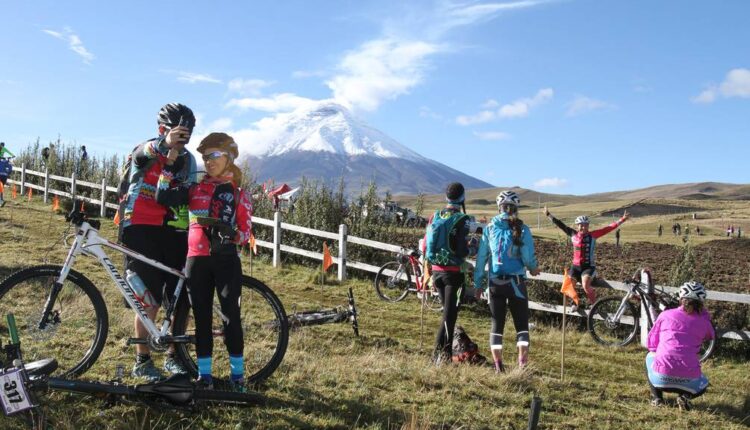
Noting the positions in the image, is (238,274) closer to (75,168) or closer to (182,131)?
(182,131)

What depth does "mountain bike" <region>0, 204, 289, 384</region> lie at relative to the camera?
4266 millimetres

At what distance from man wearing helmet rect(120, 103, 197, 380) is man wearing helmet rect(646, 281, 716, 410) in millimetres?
4531

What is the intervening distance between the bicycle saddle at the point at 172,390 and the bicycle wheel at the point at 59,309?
0.82m

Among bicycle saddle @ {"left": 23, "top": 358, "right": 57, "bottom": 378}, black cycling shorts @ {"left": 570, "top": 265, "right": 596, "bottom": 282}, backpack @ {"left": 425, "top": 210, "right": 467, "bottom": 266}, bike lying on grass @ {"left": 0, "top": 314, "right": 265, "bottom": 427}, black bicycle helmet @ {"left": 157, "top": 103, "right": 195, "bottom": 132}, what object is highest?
black bicycle helmet @ {"left": 157, "top": 103, "right": 195, "bottom": 132}

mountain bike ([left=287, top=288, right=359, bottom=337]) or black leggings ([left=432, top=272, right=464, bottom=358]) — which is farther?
mountain bike ([left=287, top=288, right=359, bottom=337])

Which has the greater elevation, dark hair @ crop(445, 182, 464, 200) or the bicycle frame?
dark hair @ crop(445, 182, 464, 200)

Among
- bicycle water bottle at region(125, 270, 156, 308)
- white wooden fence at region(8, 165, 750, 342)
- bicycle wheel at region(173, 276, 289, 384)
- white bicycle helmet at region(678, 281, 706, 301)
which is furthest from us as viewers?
white wooden fence at region(8, 165, 750, 342)

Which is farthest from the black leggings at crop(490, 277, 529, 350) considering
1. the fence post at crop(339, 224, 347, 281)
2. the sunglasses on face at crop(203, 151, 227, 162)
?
the fence post at crop(339, 224, 347, 281)

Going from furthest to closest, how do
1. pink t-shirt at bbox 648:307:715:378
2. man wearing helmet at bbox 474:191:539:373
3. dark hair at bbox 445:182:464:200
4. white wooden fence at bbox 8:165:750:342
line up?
white wooden fence at bbox 8:165:750:342, dark hair at bbox 445:182:464:200, man wearing helmet at bbox 474:191:539:373, pink t-shirt at bbox 648:307:715:378

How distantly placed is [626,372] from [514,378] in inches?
107

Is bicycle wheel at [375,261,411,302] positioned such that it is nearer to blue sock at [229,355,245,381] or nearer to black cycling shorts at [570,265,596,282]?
black cycling shorts at [570,265,596,282]

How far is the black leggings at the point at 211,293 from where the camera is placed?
4.24 meters

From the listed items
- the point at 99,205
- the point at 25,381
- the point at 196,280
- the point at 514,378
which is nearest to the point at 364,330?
the point at 514,378

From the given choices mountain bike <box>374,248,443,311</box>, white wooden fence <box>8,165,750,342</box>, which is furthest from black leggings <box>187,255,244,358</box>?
mountain bike <box>374,248,443,311</box>
